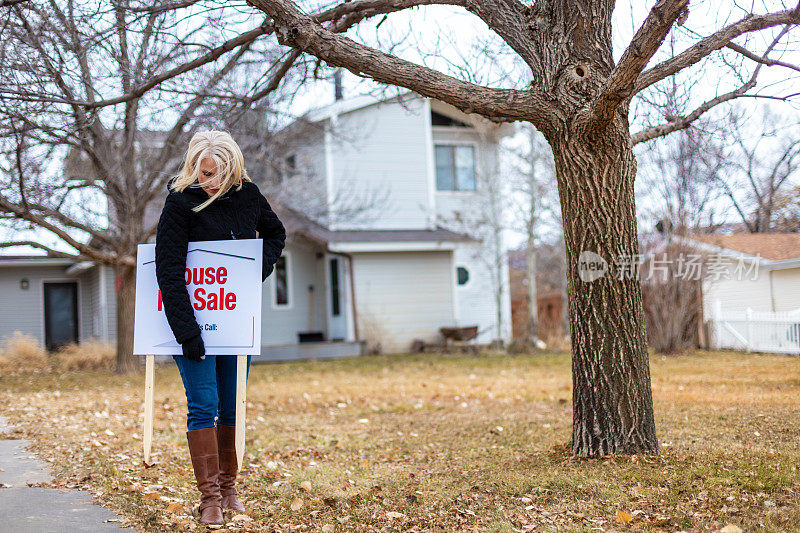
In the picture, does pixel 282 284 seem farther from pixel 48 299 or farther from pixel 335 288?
pixel 48 299

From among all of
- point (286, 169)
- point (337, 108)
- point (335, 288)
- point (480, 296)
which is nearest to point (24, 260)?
point (335, 288)

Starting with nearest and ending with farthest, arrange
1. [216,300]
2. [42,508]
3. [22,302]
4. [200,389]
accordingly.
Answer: [200,389] → [216,300] → [42,508] → [22,302]

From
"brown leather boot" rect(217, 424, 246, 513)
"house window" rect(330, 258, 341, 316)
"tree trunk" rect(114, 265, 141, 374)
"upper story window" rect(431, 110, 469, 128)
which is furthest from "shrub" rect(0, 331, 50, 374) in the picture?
"brown leather boot" rect(217, 424, 246, 513)

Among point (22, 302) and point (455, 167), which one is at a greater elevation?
point (455, 167)

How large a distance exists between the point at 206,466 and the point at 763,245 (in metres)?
20.5

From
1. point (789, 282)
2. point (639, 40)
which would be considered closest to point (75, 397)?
point (639, 40)

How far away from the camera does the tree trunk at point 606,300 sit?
17.5 ft

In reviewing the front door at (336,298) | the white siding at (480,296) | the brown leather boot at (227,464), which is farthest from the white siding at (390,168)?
the brown leather boot at (227,464)

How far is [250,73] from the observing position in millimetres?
11320

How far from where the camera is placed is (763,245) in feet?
69.2

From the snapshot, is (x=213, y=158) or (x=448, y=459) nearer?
(x=213, y=158)

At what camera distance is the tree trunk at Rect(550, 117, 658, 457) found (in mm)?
5324

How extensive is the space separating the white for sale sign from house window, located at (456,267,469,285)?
18.7 meters

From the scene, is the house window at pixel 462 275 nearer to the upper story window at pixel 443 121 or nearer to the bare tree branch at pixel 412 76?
the upper story window at pixel 443 121
